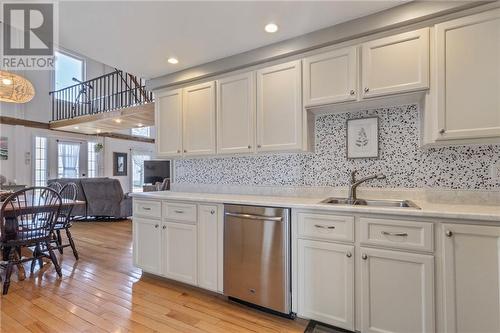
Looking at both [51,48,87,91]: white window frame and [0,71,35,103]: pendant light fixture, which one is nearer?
[0,71,35,103]: pendant light fixture

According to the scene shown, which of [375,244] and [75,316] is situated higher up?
[375,244]

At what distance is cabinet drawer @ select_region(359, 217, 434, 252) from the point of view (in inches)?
63.3

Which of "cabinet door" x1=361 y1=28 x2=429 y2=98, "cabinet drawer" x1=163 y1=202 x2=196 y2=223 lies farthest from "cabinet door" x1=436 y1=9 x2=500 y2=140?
"cabinet drawer" x1=163 y1=202 x2=196 y2=223

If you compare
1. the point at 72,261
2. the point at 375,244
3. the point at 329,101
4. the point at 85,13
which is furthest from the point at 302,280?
the point at 72,261

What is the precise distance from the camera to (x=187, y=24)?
7.20 ft

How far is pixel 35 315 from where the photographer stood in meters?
2.12

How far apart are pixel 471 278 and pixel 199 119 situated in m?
2.64

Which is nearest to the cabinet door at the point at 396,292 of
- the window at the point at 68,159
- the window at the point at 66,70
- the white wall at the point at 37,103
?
the white wall at the point at 37,103

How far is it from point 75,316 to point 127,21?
246 cm

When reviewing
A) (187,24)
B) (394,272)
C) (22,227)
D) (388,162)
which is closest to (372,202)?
(388,162)

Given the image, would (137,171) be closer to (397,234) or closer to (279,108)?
(279,108)

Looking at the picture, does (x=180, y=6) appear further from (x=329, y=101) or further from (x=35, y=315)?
(x=35, y=315)

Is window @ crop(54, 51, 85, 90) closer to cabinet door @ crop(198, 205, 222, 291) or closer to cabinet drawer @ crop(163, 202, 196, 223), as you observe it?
cabinet drawer @ crop(163, 202, 196, 223)

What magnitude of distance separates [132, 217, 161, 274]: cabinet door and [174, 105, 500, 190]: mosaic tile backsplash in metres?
1.10
